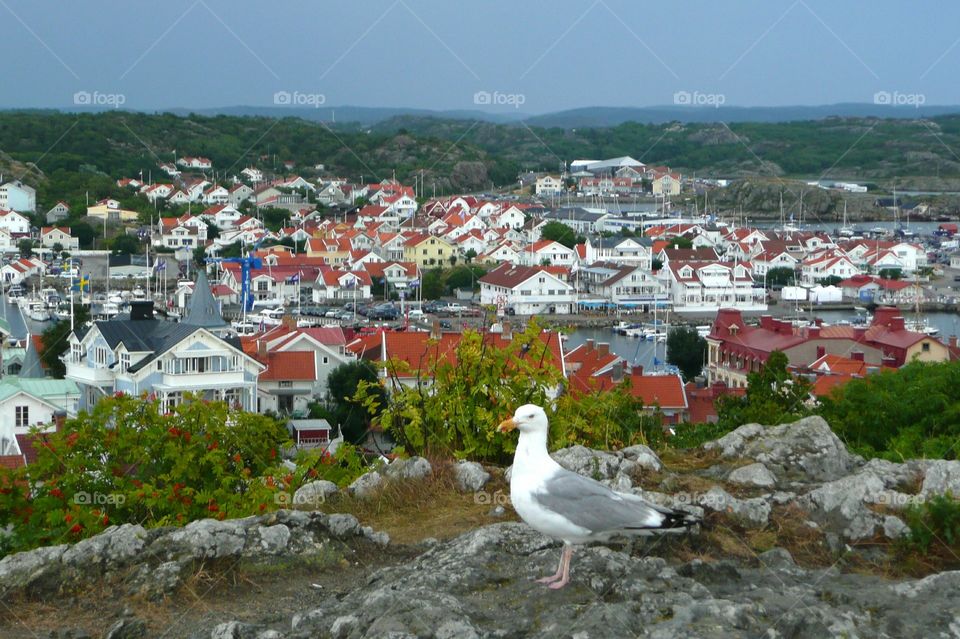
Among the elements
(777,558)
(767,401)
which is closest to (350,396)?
(767,401)

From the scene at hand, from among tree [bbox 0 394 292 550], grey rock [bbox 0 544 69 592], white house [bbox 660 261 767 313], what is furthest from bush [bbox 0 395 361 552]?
white house [bbox 660 261 767 313]

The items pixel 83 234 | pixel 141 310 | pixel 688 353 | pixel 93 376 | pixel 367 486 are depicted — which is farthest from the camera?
pixel 83 234

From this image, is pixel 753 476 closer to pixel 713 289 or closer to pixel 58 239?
pixel 713 289

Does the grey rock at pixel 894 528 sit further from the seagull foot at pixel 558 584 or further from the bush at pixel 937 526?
the seagull foot at pixel 558 584

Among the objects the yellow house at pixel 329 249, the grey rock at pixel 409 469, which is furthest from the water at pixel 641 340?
the grey rock at pixel 409 469

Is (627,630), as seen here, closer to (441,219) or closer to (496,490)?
(496,490)

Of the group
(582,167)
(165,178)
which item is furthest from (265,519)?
(582,167)
